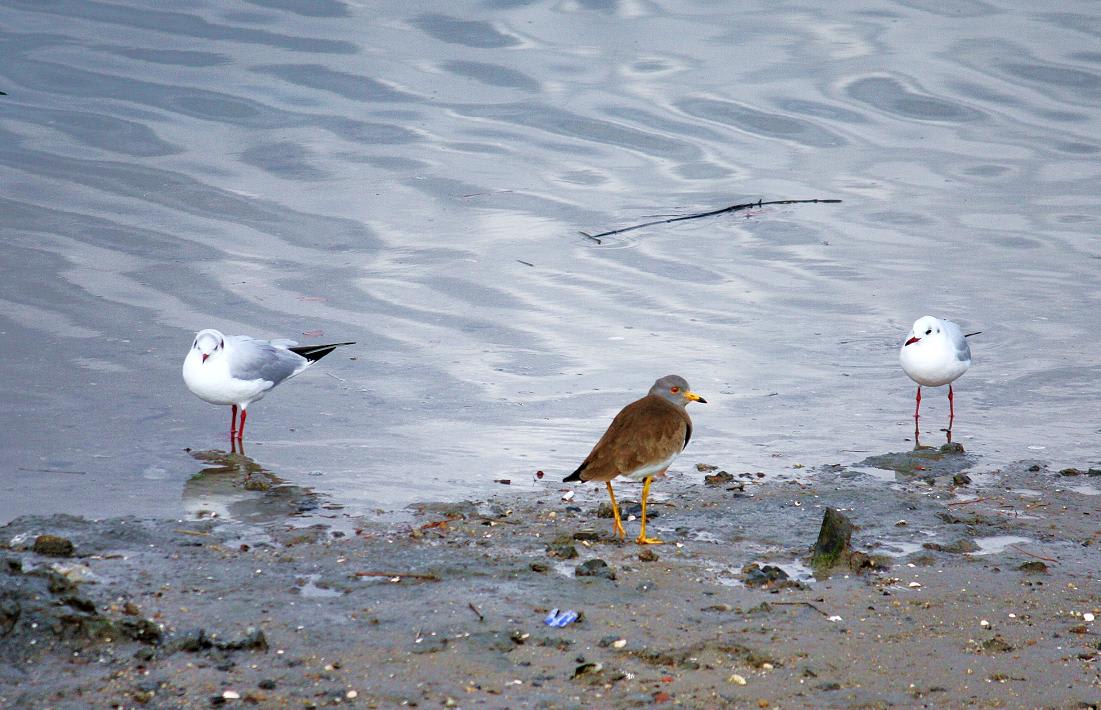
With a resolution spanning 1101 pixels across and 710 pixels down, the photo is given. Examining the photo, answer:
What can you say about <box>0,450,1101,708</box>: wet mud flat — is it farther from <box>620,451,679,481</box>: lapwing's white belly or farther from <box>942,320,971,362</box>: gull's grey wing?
<box>942,320,971,362</box>: gull's grey wing

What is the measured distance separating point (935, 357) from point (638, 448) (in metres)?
3.40

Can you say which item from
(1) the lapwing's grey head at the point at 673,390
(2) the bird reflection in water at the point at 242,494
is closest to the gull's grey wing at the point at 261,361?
(2) the bird reflection in water at the point at 242,494

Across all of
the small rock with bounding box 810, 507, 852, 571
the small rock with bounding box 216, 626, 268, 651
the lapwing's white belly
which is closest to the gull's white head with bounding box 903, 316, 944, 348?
the lapwing's white belly

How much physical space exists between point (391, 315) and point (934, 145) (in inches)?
373

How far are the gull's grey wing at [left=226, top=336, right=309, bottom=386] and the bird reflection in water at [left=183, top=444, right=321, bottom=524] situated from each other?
0.79 m

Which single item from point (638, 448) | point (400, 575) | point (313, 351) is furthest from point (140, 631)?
point (313, 351)

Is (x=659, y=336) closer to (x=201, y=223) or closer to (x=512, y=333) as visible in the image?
(x=512, y=333)

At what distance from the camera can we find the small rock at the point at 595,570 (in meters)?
5.75

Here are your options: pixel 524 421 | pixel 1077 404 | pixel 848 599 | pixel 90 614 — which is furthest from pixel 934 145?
pixel 90 614

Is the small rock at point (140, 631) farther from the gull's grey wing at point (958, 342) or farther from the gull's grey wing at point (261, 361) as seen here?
the gull's grey wing at point (958, 342)

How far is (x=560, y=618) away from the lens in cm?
520

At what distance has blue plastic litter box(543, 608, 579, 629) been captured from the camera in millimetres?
5180

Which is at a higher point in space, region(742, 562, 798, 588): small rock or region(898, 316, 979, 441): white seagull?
region(898, 316, 979, 441): white seagull

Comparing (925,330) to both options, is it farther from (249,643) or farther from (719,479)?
(249,643)
